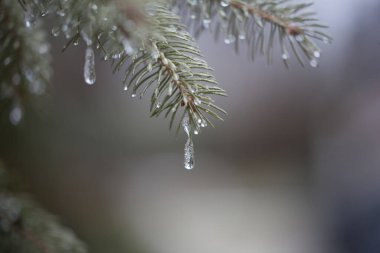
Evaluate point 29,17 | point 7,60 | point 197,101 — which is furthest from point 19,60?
point 197,101

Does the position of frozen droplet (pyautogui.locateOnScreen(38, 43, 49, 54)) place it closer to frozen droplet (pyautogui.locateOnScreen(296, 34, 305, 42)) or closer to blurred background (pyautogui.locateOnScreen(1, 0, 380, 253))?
frozen droplet (pyautogui.locateOnScreen(296, 34, 305, 42))

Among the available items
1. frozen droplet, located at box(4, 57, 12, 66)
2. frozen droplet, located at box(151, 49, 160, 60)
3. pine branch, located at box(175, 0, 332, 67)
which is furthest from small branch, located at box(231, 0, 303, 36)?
frozen droplet, located at box(4, 57, 12, 66)

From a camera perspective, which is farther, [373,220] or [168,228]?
[168,228]

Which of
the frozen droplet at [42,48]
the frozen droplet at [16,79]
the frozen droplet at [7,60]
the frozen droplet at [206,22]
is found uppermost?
the frozen droplet at [206,22]

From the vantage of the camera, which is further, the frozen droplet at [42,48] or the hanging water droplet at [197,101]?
the frozen droplet at [42,48]

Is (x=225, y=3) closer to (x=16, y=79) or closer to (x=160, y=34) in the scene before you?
(x=160, y=34)

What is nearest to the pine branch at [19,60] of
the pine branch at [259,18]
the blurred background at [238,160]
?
the pine branch at [259,18]

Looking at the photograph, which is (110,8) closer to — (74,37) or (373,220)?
(74,37)

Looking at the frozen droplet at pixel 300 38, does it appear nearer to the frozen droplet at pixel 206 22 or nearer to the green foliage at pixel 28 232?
the frozen droplet at pixel 206 22

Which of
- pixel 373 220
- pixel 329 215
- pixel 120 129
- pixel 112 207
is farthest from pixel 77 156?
pixel 329 215
